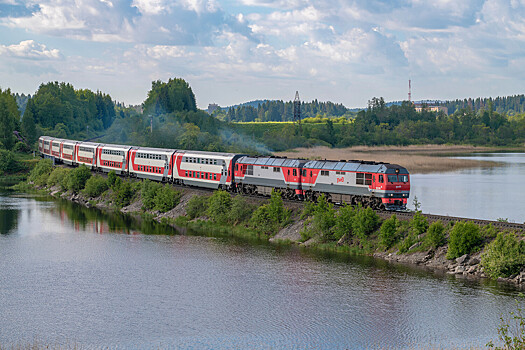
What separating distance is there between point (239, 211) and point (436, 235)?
24.7 m

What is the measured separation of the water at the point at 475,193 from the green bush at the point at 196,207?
26102mm

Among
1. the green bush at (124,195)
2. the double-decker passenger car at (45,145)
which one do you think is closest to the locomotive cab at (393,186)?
the green bush at (124,195)

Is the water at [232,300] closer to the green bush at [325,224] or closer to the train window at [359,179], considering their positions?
the green bush at [325,224]

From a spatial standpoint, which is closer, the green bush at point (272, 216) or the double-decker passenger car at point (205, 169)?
the green bush at point (272, 216)

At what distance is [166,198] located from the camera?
79938 mm

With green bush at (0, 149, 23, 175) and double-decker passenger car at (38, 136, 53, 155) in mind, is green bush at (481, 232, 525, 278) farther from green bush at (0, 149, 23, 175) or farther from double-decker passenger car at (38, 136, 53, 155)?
green bush at (0, 149, 23, 175)

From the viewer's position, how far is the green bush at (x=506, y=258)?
143ft

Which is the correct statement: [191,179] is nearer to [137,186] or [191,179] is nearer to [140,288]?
[137,186]

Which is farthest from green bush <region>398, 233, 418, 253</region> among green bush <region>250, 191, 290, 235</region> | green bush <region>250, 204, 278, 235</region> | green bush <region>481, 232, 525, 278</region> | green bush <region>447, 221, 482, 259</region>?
green bush <region>250, 204, 278, 235</region>

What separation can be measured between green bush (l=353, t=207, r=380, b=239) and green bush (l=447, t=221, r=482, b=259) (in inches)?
329

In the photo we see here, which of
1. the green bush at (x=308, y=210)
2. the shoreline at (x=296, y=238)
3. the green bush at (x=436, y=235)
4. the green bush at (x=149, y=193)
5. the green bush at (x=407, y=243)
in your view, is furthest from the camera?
the green bush at (x=149, y=193)

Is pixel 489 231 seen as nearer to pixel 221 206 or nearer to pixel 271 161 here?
pixel 271 161

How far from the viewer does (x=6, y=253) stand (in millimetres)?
57094

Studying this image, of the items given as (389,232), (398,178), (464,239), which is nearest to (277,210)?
(398,178)
